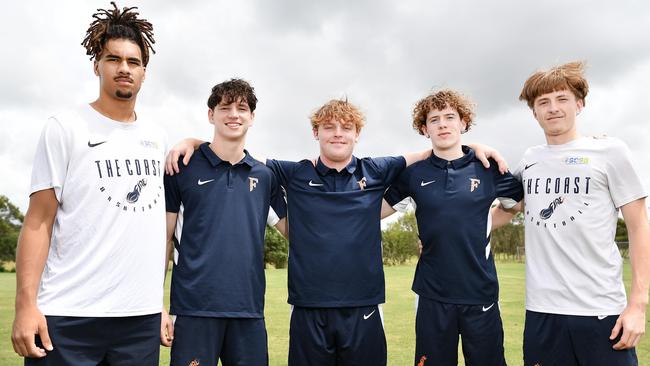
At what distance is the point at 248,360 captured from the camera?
4242mm

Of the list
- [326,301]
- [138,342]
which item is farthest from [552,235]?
[138,342]

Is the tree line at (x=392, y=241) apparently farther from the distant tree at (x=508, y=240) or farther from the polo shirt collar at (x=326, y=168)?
the polo shirt collar at (x=326, y=168)

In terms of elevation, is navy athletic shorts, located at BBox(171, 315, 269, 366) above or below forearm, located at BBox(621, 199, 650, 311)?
below

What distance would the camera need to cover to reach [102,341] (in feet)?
11.9

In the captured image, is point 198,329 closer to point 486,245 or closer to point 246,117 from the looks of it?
point 246,117

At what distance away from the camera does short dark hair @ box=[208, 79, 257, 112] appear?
15.3ft

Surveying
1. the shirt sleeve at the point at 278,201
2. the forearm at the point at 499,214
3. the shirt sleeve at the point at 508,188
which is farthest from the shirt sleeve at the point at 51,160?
the forearm at the point at 499,214

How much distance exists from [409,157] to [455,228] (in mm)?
886

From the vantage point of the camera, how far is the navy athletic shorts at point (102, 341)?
3488 millimetres

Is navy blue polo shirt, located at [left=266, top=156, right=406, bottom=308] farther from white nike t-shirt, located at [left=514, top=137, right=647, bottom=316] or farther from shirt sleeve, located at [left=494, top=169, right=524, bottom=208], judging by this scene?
white nike t-shirt, located at [left=514, top=137, right=647, bottom=316]

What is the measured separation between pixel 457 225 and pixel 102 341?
281 cm

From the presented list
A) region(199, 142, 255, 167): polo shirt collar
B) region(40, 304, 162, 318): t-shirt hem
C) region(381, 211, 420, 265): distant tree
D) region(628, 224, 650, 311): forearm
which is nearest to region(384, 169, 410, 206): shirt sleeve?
region(199, 142, 255, 167): polo shirt collar

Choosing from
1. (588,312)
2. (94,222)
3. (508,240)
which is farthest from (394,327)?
(508,240)

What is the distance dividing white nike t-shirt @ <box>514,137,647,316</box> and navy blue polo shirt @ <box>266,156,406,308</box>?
4.23 feet
